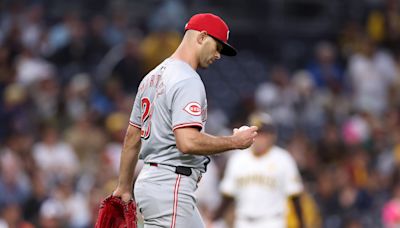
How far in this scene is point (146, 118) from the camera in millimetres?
7848

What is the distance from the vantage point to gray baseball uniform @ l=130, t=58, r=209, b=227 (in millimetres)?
7562

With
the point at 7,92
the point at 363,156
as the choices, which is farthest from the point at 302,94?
the point at 7,92

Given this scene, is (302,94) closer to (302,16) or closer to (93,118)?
(302,16)

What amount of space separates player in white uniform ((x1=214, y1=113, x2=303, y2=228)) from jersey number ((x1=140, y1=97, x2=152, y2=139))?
396 centimetres

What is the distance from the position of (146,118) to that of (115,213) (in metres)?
0.74

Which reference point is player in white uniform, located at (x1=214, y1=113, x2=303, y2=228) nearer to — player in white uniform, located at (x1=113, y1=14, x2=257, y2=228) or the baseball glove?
the baseball glove

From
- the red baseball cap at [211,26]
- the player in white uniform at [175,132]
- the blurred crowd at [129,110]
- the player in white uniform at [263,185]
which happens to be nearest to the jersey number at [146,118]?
the player in white uniform at [175,132]

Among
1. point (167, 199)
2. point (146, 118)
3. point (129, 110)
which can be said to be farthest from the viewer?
point (129, 110)

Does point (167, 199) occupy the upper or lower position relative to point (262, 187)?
lower

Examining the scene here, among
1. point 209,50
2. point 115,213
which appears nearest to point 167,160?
point 115,213

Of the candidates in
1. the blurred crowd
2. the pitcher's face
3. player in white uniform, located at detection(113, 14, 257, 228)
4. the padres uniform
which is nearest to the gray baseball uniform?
player in white uniform, located at detection(113, 14, 257, 228)

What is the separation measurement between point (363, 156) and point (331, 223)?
1.81 m

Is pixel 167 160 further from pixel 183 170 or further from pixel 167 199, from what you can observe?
pixel 167 199

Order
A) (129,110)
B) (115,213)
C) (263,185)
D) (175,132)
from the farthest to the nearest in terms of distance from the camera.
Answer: (129,110) → (263,185) → (115,213) → (175,132)
